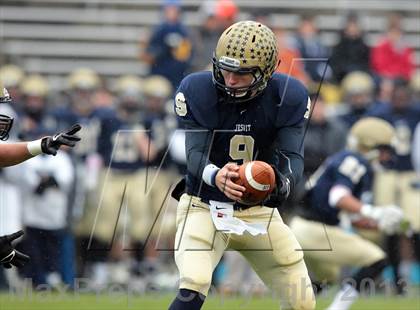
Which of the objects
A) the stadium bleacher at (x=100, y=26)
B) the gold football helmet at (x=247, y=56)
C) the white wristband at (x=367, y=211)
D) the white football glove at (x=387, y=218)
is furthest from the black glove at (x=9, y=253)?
the stadium bleacher at (x=100, y=26)

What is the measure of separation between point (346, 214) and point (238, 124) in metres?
3.36

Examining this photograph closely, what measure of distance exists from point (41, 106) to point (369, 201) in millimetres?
3333

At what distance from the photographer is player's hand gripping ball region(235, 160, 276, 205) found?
580 cm

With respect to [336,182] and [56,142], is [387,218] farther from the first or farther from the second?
[56,142]

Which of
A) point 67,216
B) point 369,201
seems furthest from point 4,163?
point 369,201

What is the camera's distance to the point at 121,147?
10.6 meters

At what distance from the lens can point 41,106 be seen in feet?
36.4

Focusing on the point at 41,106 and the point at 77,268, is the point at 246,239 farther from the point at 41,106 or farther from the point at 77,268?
the point at 41,106

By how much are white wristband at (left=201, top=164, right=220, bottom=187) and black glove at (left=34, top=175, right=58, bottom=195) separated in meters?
4.47

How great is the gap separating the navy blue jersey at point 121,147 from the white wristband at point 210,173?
440cm

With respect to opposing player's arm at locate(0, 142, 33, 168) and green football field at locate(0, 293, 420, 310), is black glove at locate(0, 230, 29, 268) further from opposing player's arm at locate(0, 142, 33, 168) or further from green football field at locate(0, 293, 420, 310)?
green football field at locate(0, 293, 420, 310)

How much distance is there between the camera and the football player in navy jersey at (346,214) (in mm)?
9023

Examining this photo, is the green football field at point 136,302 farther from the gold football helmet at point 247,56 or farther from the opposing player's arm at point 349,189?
the gold football helmet at point 247,56

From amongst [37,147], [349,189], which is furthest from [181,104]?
[349,189]
